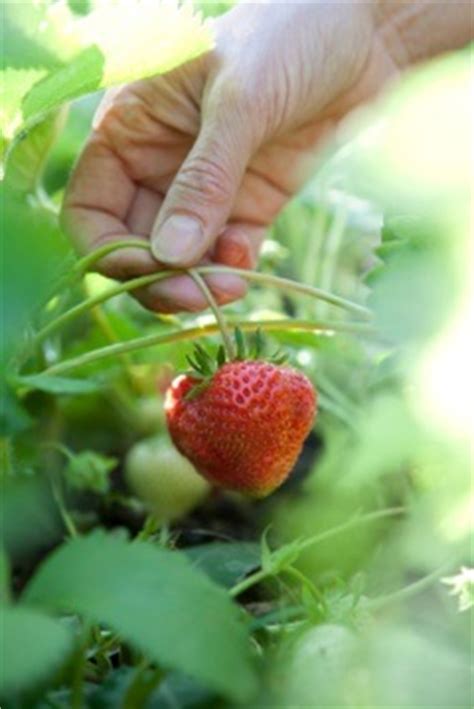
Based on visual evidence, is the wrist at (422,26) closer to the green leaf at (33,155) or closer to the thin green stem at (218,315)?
the green leaf at (33,155)

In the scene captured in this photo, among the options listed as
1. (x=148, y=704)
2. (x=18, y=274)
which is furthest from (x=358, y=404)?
(x=18, y=274)

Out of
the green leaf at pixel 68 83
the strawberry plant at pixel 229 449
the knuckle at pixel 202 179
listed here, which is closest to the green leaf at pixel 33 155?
the strawberry plant at pixel 229 449

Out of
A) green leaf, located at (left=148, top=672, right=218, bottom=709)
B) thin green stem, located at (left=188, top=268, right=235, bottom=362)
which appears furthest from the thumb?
green leaf, located at (left=148, top=672, right=218, bottom=709)

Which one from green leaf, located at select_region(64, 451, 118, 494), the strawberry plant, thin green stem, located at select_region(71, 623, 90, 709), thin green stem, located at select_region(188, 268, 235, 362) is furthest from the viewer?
green leaf, located at select_region(64, 451, 118, 494)

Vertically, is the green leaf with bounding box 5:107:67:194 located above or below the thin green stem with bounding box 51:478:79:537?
above

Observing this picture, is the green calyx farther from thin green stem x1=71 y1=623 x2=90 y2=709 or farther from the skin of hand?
thin green stem x1=71 y1=623 x2=90 y2=709

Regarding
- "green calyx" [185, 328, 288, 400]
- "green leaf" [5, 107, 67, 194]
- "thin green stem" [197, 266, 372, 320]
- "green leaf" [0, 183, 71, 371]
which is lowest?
"green calyx" [185, 328, 288, 400]
